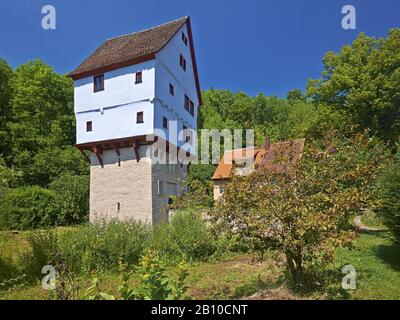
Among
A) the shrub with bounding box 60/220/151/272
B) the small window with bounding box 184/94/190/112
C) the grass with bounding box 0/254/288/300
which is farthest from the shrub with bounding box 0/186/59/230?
the grass with bounding box 0/254/288/300

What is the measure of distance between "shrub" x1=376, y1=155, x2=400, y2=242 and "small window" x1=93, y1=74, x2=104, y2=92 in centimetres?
1710

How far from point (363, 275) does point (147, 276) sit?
260 inches

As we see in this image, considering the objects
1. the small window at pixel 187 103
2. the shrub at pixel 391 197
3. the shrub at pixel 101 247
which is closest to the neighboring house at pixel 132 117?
the small window at pixel 187 103

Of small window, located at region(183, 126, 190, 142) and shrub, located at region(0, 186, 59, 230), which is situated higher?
small window, located at region(183, 126, 190, 142)

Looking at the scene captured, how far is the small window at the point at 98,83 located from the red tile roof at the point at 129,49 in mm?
327

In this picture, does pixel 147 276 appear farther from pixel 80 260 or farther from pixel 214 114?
pixel 214 114

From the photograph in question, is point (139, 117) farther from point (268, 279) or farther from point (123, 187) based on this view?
point (268, 279)

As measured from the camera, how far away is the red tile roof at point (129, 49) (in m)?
19.8

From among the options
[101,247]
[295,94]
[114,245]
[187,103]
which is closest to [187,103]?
[187,103]

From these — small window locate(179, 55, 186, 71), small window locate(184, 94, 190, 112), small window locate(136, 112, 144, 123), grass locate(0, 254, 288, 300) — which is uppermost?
small window locate(179, 55, 186, 71)

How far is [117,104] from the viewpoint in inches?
789

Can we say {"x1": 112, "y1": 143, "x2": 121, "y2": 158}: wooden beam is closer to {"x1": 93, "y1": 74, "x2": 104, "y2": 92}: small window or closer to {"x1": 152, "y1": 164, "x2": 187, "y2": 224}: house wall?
{"x1": 152, "y1": 164, "x2": 187, "y2": 224}: house wall

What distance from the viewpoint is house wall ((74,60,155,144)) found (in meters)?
19.0

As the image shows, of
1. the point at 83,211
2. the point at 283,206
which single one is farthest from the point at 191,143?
the point at 283,206
